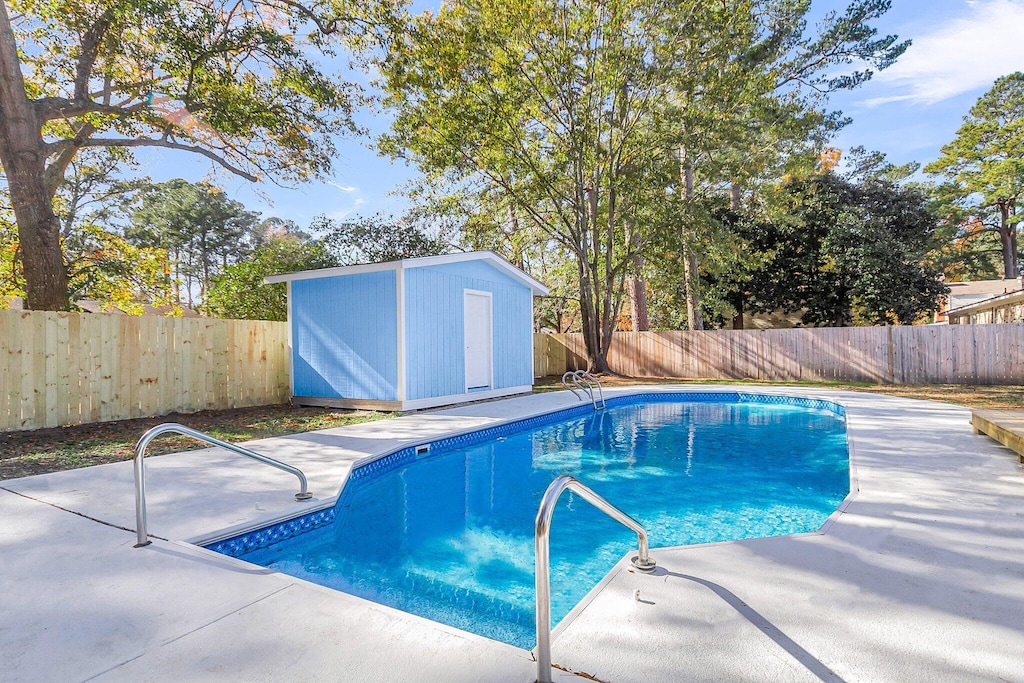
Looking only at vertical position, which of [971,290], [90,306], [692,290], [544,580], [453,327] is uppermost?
[971,290]

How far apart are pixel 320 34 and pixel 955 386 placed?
618 inches

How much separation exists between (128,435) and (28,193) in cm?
472

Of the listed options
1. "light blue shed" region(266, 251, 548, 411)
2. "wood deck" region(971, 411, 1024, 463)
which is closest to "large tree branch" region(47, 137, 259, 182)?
"light blue shed" region(266, 251, 548, 411)

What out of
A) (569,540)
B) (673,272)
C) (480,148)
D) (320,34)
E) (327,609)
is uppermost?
(320,34)

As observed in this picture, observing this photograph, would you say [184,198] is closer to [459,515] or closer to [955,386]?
[459,515]

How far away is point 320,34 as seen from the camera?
11625 mm

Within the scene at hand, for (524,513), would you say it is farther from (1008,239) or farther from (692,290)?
(1008,239)

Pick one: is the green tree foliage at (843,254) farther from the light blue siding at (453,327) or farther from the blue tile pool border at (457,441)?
the light blue siding at (453,327)

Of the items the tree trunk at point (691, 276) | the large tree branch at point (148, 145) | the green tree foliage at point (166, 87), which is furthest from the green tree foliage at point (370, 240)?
the tree trunk at point (691, 276)

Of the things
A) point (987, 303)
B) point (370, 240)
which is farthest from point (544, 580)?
point (987, 303)

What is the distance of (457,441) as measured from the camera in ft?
22.6

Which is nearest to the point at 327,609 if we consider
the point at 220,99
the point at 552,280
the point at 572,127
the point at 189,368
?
the point at 189,368

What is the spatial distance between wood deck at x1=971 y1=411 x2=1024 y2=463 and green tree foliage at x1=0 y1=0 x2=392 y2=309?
38.9ft

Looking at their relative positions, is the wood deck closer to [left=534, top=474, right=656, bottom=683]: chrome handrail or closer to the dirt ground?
the dirt ground
